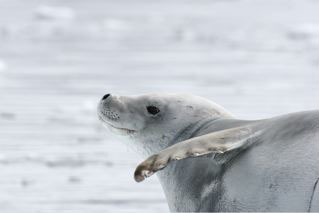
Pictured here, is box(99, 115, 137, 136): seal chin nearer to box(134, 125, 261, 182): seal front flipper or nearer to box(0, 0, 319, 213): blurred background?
box(134, 125, 261, 182): seal front flipper

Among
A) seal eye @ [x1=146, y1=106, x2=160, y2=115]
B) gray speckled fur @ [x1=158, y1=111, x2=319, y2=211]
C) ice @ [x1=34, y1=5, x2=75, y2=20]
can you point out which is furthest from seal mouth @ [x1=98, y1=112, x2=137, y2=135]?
ice @ [x1=34, y1=5, x2=75, y2=20]

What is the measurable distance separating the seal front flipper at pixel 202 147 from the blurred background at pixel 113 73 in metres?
2.08

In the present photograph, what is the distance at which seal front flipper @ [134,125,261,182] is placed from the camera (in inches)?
170

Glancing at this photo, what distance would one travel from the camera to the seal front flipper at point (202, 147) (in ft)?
14.2

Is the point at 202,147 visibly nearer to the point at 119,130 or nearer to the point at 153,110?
the point at 153,110

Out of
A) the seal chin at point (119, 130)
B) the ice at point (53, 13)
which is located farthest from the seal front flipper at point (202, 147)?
the ice at point (53, 13)

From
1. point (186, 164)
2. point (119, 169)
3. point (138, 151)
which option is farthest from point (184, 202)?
point (119, 169)

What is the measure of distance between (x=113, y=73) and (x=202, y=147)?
8.83 meters

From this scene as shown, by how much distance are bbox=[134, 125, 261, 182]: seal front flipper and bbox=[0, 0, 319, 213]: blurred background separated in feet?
6.82

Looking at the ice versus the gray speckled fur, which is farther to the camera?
the ice

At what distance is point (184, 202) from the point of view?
4.83 metres

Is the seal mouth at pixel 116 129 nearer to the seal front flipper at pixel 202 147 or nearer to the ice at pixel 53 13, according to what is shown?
A: the seal front flipper at pixel 202 147

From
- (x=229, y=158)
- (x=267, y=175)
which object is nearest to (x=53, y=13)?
(x=229, y=158)

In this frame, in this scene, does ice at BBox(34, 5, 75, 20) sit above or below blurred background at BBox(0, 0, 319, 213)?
below
